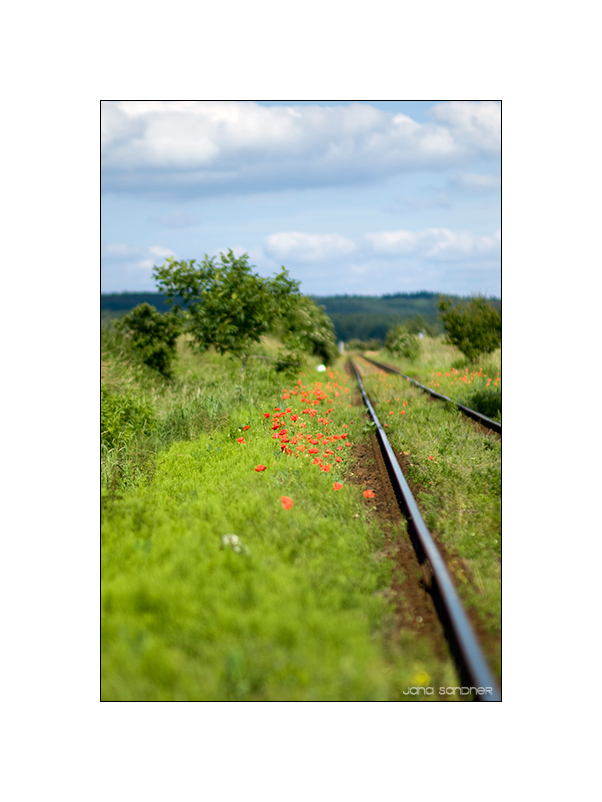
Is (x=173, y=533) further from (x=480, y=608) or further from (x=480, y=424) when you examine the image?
(x=480, y=424)

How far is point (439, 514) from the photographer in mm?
4254

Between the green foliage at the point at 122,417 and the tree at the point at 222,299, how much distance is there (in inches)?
111

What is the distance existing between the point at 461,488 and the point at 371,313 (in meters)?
70.4

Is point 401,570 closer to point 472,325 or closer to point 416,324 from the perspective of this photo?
point 472,325

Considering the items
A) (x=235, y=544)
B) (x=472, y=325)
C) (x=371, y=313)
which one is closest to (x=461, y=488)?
(x=235, y=544)

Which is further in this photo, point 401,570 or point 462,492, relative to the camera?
point 462,492

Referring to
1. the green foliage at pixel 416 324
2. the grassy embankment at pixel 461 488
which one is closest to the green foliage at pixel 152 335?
the grassy embankment at pixel 461 488

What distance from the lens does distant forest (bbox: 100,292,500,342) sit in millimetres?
10484

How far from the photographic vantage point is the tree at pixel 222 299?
9.63 m

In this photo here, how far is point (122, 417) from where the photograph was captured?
6695 millimetres

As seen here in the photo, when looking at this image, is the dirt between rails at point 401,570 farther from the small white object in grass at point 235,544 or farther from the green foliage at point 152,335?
the green foliage at point 152,335

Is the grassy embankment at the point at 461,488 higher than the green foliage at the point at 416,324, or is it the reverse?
the green foliage at the point at 416,324

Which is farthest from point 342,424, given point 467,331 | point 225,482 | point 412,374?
point 412,374

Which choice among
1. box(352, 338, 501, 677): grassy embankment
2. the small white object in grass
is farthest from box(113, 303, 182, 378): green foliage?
the small white object in grass
